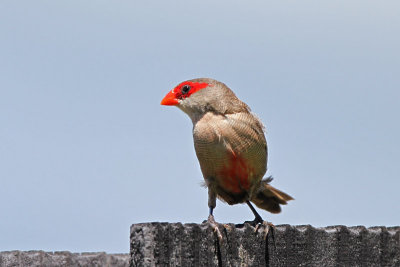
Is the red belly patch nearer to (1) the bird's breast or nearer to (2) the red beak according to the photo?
(1) the bird's breast

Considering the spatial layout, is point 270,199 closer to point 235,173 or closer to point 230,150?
point 235,173

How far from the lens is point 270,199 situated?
6051 millimetres

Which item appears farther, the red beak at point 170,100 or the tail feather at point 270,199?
the tail feather at point 270,199

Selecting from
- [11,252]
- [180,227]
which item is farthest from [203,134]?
[180,227]

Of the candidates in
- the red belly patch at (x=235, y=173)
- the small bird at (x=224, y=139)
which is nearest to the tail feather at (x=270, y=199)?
the small bird at (x=224, y=139)

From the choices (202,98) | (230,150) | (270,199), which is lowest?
(270,199)

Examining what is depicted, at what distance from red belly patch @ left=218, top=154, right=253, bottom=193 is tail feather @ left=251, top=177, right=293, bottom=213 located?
2.02 ft

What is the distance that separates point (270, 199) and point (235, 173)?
1016 mm

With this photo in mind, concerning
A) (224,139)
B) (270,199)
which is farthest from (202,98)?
(270,199)

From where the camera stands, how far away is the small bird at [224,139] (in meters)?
5.07

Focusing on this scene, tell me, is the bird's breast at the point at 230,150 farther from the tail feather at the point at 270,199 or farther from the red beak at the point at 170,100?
the tail feather at the point at 270,199

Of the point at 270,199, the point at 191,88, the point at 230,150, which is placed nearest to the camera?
the point at 230,150

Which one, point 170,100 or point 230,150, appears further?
point 170,100

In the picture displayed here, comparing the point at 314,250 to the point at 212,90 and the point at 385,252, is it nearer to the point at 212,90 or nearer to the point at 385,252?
the point at 385,252
